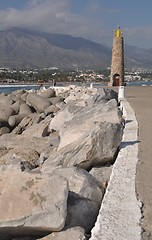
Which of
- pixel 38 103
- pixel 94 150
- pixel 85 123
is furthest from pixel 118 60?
pixel 94 150

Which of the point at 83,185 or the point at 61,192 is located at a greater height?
the point at 61,192

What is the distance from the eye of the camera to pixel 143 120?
10500mm

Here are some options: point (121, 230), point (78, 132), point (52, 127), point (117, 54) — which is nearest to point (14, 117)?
point (52, 127)

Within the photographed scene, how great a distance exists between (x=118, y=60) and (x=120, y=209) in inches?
1271

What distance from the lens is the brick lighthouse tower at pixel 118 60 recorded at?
35094mm

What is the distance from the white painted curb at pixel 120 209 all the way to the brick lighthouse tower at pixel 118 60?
30.3 meters

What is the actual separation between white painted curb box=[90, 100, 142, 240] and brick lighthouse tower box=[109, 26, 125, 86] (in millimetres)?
30264

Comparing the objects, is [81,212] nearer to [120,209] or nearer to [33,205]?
[120,209]

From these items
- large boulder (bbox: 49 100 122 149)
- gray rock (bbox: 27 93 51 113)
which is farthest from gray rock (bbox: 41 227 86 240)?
gray rock (bbox: 27 93 51 113)

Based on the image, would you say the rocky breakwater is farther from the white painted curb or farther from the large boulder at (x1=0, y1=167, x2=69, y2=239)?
the white painted curb

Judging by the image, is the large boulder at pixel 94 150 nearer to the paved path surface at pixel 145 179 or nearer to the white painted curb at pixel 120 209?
the white painted curb at pixel 120 209

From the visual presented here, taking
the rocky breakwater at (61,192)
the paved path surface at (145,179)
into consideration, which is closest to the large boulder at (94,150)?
the rocky breakwater at (61,192)

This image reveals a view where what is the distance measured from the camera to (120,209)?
380 cm

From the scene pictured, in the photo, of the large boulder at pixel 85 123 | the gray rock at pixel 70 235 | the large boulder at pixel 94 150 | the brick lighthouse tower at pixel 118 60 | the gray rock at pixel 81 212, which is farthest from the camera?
the brick lighthouse tower at pixel 118 60
